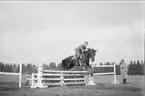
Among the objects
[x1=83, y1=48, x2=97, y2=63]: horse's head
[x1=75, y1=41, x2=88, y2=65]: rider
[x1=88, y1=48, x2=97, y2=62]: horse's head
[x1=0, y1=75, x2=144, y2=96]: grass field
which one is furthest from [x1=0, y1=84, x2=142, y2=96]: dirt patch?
[x1=88, y1=48, x2=97, y2=62]: horse's head

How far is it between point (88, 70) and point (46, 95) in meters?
9.39

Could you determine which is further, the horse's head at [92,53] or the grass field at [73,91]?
the horse's head at [92,53]

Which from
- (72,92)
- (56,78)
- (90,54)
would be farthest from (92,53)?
(72,92)

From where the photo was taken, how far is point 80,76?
817 inches

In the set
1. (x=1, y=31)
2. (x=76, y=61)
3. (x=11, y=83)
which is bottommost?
(x=11, y=83)

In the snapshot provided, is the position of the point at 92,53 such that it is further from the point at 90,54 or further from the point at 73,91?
the point at 73,91

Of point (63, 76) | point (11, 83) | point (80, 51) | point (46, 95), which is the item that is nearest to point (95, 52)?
point (80, 51)

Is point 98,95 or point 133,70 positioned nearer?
point 98,95

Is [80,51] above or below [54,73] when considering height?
above

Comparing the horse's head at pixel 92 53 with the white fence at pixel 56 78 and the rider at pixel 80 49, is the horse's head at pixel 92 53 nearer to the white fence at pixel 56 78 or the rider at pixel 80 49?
the rider at pixel 80 49

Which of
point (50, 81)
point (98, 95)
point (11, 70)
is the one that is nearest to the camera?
point (98, 95)

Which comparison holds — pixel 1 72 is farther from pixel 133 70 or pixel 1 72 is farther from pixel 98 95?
pixel 133 70

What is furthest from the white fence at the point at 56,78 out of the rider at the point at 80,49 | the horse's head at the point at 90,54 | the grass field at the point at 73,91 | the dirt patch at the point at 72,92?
the dirt patch at the point at 72,92

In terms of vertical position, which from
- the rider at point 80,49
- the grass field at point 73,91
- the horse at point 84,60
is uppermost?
the rider at point 80,49
